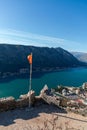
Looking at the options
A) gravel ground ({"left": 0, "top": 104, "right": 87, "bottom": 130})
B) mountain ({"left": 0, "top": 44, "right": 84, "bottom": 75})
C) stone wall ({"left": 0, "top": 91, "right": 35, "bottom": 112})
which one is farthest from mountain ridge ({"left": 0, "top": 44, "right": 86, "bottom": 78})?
gravel ground ({"left": 0, "top": 104, "right": 87, "bottom": 130})

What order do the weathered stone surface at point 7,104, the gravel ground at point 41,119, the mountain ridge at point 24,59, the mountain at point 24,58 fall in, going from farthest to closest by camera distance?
the mountain at point 24,58, the mountain ridge at point 24,59, the weathered stone surface at point 7,104, the gravel ground at point 41,119

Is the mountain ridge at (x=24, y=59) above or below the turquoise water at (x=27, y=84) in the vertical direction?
above

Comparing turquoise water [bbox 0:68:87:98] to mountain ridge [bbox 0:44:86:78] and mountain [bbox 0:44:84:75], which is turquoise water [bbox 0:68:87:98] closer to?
mountain ridge [bbox 0:44:86:78]

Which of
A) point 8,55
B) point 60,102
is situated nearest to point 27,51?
point 8,55

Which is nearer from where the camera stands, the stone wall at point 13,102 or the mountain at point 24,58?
the stone wall at point 13,102

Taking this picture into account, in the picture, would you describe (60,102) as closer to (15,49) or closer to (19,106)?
(19,106)

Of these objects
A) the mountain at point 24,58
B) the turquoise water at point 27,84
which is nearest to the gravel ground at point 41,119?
the turquoise water at point 27,84

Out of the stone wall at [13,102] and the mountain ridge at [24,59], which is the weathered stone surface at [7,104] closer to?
the stone wall at [13,102]

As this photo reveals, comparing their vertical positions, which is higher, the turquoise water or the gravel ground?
the gravel ground
